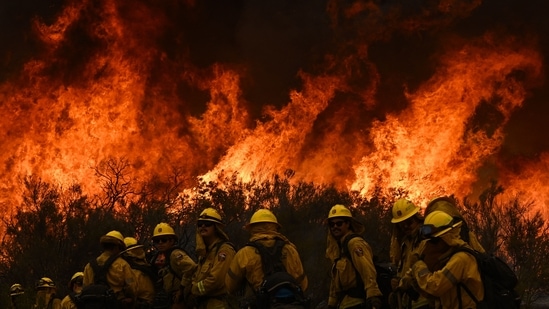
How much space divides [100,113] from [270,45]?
28.0 ft

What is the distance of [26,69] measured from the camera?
34.5 metres

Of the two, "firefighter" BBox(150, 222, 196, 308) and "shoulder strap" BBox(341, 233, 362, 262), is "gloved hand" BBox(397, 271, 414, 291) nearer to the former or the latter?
"shoulder strap" BBox(341, 233, 362, 262)

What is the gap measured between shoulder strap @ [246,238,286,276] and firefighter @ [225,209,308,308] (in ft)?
0.11

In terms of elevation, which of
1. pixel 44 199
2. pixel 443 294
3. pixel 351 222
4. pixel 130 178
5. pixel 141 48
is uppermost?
pixel 141 48

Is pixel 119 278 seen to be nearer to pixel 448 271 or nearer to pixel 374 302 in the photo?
pixel 374 302

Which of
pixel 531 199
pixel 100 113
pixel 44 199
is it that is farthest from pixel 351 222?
pixel 100 113

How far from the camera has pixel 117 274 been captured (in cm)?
1012

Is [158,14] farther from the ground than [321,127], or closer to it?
farther from the ground

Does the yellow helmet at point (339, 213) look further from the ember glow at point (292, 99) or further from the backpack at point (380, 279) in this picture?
the ember glow at point (292, 99)

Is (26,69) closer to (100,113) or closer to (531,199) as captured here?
(100,113)

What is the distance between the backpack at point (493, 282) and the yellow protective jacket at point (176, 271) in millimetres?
4219

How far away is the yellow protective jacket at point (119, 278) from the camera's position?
10.1 meters

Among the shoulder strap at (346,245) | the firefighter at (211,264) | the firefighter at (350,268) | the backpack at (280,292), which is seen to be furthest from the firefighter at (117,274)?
the shoulder strap at (346,245)

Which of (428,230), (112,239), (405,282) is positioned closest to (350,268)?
(405,282)
